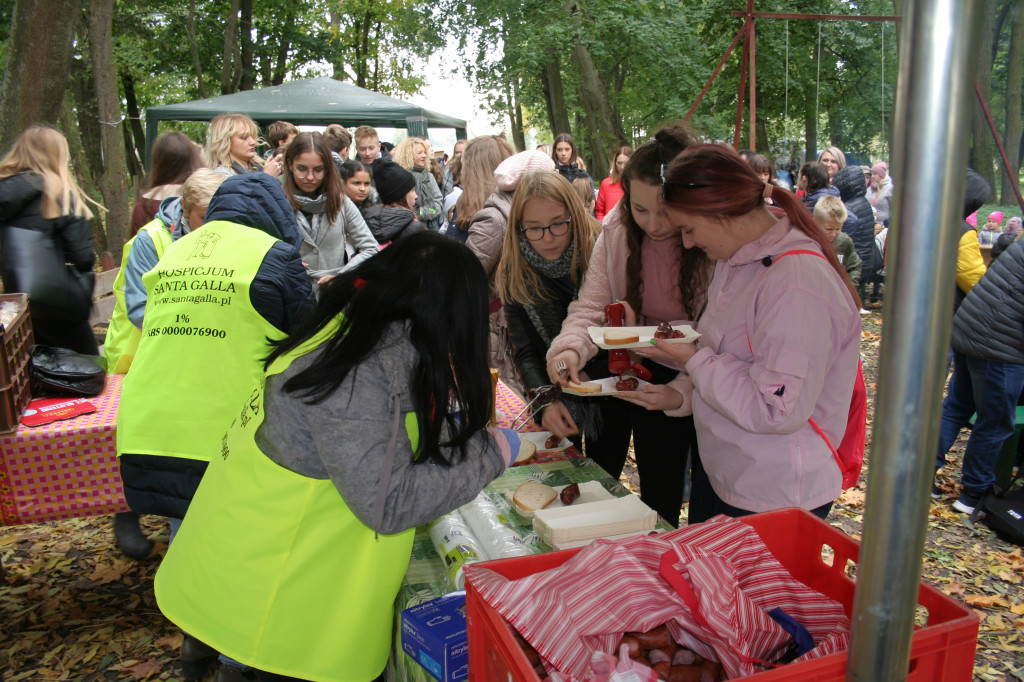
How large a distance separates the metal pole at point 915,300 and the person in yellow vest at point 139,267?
300 centimetres

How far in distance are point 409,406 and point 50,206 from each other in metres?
3.32

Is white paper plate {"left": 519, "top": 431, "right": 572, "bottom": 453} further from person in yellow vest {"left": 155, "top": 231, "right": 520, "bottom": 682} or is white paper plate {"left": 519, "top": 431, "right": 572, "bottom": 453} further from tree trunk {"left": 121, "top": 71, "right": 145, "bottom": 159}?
tree trunk {"left": 121, "top": 71, "right": 145, "bottom": 159}

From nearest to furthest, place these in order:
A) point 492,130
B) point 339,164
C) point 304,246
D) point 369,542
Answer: point 369,542, point 304,246, point 339,164, point 492,130

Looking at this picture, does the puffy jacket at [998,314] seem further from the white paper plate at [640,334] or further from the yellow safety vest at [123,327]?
the yellow safety vest at [123,327]

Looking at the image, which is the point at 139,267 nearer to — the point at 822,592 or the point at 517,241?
the point at 517,241

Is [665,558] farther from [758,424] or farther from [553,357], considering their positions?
[553,357]

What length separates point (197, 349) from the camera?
2.30 metres

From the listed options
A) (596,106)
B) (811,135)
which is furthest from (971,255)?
(596,106)

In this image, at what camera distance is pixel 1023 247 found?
12.2 ft

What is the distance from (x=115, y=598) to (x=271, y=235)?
6.84 ft

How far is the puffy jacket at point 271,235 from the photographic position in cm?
230

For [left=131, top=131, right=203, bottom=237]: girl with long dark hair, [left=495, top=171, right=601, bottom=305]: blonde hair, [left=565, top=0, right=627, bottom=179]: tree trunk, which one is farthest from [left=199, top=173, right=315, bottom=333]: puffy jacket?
[left=565, top=0, right=627, bottom=179]: tree trunk

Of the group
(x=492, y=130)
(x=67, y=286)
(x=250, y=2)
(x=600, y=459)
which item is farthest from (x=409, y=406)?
(x=492, y=130)

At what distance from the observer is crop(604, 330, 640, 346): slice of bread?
2.31 m
